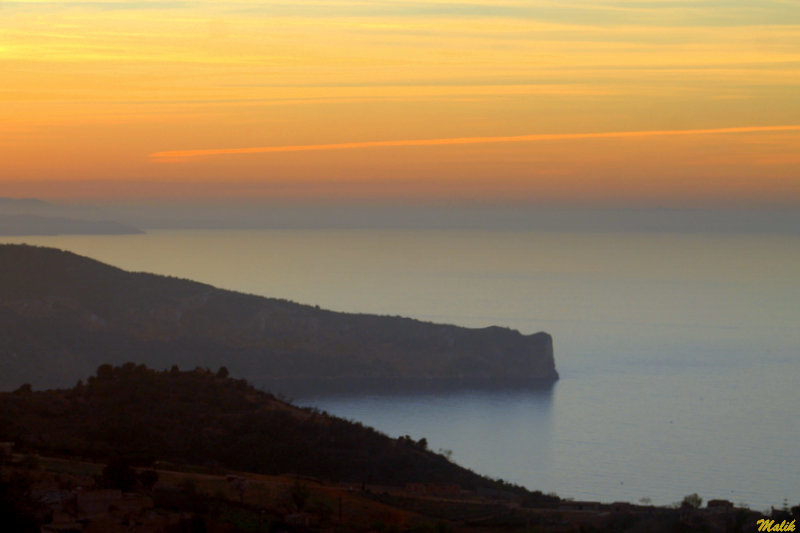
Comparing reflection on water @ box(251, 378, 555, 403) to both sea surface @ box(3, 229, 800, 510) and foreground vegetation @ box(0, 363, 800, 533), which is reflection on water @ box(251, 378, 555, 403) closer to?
sea surface @ box(3, 229, 800, 510)

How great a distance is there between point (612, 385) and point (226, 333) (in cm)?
3016

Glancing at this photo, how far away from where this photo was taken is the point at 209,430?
2577 cm

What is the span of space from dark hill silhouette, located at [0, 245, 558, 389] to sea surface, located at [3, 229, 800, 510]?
673 centimetres

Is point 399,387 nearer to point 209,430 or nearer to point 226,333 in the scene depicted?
point 226,333

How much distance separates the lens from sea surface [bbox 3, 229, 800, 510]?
53.0 metres

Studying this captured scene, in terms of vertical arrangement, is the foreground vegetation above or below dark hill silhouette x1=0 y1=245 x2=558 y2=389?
below

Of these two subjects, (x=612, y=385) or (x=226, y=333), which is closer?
(x=612, y=385)

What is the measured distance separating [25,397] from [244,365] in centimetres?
6241

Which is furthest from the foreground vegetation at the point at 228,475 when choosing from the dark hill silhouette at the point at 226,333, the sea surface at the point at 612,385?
the dark hill silhouette at the point at 226,333

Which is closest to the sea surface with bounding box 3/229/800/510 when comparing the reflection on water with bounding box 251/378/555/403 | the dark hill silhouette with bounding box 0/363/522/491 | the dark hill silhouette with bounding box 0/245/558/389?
the reflection on water with bounding box 251/378/555/403

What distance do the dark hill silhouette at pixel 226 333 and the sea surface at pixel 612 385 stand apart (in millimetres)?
6730

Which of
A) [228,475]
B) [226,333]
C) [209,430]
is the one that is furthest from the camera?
[226,333]

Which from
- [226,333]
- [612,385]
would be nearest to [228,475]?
[612,385]

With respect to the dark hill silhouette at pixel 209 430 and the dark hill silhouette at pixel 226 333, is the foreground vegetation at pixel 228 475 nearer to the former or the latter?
the dark hill silhouette at pixel 209 430
